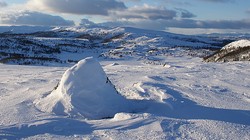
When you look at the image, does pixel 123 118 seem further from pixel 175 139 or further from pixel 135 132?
pixel 175 139

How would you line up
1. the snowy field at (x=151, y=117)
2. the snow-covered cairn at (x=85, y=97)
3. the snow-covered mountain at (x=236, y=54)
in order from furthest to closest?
the snow-covered mountain at (x=236, y=54) → the snow-covered cairn at (x=85, y=97) → the snowy field at (x=151, y=117)

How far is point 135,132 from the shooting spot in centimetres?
667

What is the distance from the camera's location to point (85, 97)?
857 centimetres

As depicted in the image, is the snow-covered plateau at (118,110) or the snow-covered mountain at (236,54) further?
the snow-covered mountain at (236,54)

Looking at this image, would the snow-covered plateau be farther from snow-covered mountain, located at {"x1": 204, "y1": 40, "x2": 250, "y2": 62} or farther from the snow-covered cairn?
snow-covered mountain, located at {"x1": 204, "y1": 40, "x2": 250, "y2": 62}

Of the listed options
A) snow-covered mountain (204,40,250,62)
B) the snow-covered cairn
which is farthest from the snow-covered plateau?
snow-covered mountain (204,40,250,62)

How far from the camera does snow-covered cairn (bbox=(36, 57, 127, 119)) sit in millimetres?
8273

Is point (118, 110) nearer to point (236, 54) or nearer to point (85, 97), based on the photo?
point (85, 97)

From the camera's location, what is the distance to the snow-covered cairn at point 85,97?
8.27 m

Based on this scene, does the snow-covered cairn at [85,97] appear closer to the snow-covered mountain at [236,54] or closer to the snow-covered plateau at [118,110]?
the snow-covered plateau at [118,110]

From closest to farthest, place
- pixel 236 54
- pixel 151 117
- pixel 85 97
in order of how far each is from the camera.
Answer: pixel 151 117, pixel 85 97, pixel 236 54

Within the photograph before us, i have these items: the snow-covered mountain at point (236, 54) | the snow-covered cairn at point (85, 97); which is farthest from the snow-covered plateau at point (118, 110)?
the snow-covered mountain at point (236, 54)

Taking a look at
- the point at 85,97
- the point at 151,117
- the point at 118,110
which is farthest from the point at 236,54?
the point at 151,117

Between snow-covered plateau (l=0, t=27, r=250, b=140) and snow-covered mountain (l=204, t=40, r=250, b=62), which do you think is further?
snow-covered mountain (l=204, t=40, r=250, b=62)
